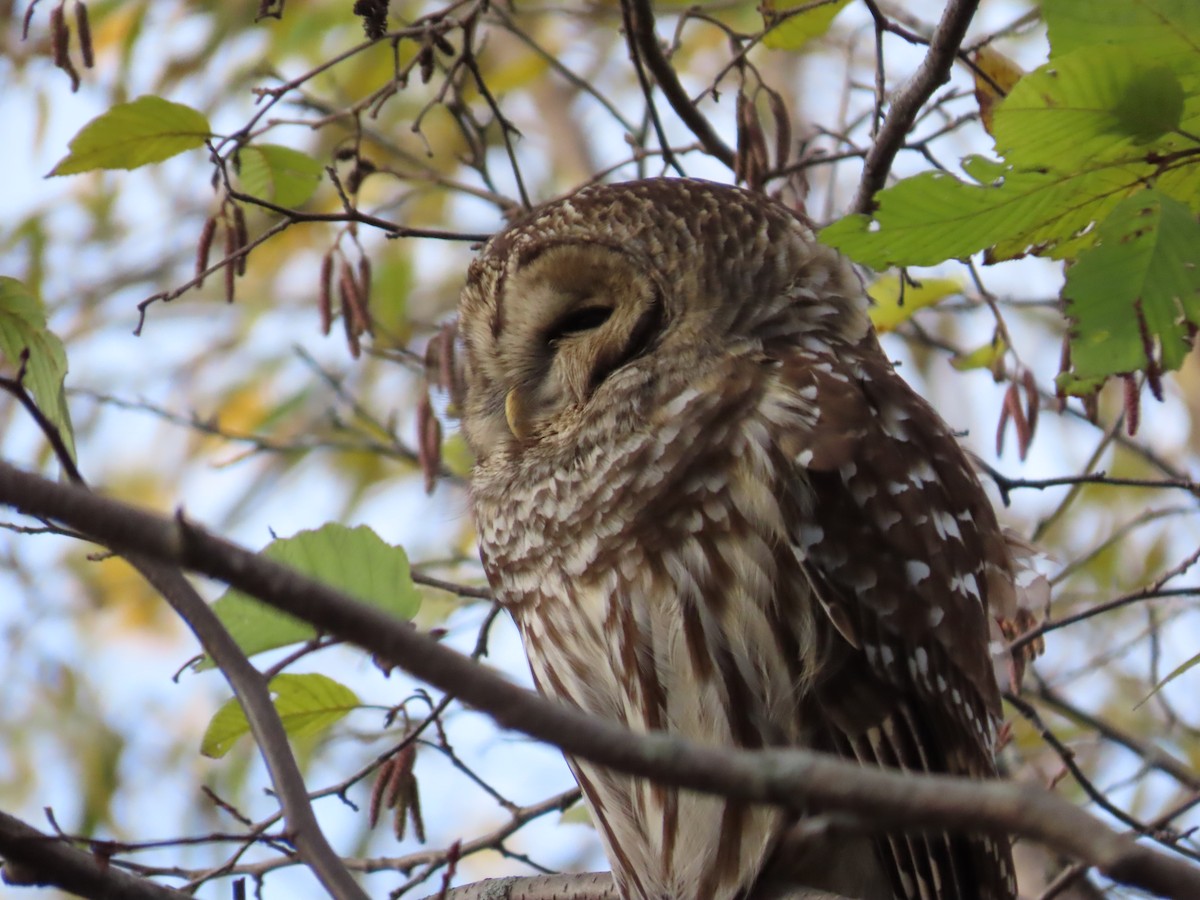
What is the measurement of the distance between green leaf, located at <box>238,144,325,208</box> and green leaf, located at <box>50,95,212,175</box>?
0.22 m

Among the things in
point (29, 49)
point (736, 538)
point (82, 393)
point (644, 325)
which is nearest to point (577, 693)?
point (736, 538)

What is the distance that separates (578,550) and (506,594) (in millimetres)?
291

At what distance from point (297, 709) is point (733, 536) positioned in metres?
0.92

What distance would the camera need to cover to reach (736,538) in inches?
107

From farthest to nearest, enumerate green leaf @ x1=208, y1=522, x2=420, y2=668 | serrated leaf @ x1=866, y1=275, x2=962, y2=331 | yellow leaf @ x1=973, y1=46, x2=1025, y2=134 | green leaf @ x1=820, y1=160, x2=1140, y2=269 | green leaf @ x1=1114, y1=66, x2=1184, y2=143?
serrated leaf @ x1=866, y1=275, x2=962, y2=331 → yellow leaf @ x1=973, y1=46, x2=1025, y2=134 → green leaf @ x1=208, y1=522, x2=420, y2=668 → green leaf @ x1=820, y1=160, x2=1140, y2=269 → green leaf @ x1=1114, y1=66, x2=1184, y2=143

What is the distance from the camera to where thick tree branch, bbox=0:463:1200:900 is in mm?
1048

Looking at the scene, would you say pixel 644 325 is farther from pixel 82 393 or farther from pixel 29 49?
pixel 29 49

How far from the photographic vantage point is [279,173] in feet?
10.3

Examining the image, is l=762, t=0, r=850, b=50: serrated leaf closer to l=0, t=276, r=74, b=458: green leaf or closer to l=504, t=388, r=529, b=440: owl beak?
l=504, t=388, r=529, b=440: owl beak

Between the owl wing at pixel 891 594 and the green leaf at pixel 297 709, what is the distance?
0.93 meters

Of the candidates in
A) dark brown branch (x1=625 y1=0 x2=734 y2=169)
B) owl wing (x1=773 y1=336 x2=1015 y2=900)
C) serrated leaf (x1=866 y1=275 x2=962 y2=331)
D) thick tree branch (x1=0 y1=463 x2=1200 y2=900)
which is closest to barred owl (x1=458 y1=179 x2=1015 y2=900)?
owl wing (x1=773 y1=336 x2=1015 y2=900)

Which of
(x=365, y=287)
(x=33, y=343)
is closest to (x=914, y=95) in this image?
(x=365, y=287)

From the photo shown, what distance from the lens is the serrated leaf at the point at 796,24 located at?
3217 mm

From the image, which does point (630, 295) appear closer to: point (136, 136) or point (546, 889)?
point (136, 136)
